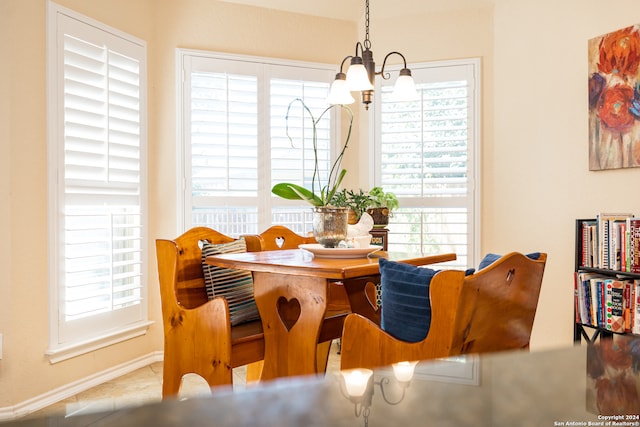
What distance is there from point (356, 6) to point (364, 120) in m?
0.88

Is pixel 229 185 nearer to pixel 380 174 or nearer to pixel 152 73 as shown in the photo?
pixel 152 73

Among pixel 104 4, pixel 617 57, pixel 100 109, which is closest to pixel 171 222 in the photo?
pixel 100 109

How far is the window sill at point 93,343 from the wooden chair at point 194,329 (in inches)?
36.7

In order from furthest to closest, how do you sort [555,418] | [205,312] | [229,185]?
[229,185] < [205,312] < [555,418]

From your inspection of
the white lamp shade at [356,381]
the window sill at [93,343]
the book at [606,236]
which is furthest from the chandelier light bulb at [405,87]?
the white lamp shade at [356,381]

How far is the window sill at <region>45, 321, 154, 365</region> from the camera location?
2.98 meters

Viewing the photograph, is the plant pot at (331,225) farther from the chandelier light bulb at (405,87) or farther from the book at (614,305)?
the book at (614,305)

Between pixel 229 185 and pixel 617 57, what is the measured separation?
105 inches

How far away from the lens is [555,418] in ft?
0.58

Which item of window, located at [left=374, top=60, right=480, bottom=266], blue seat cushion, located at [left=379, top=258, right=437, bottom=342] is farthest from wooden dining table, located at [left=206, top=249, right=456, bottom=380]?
window, located at [left=374, top=60, right=480, bottom=266]

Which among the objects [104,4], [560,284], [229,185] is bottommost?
[560,284]

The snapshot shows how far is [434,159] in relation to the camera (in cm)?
414

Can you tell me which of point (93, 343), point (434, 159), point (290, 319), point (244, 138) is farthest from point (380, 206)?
point (93, 343)

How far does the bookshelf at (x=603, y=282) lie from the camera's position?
2.85 metres
